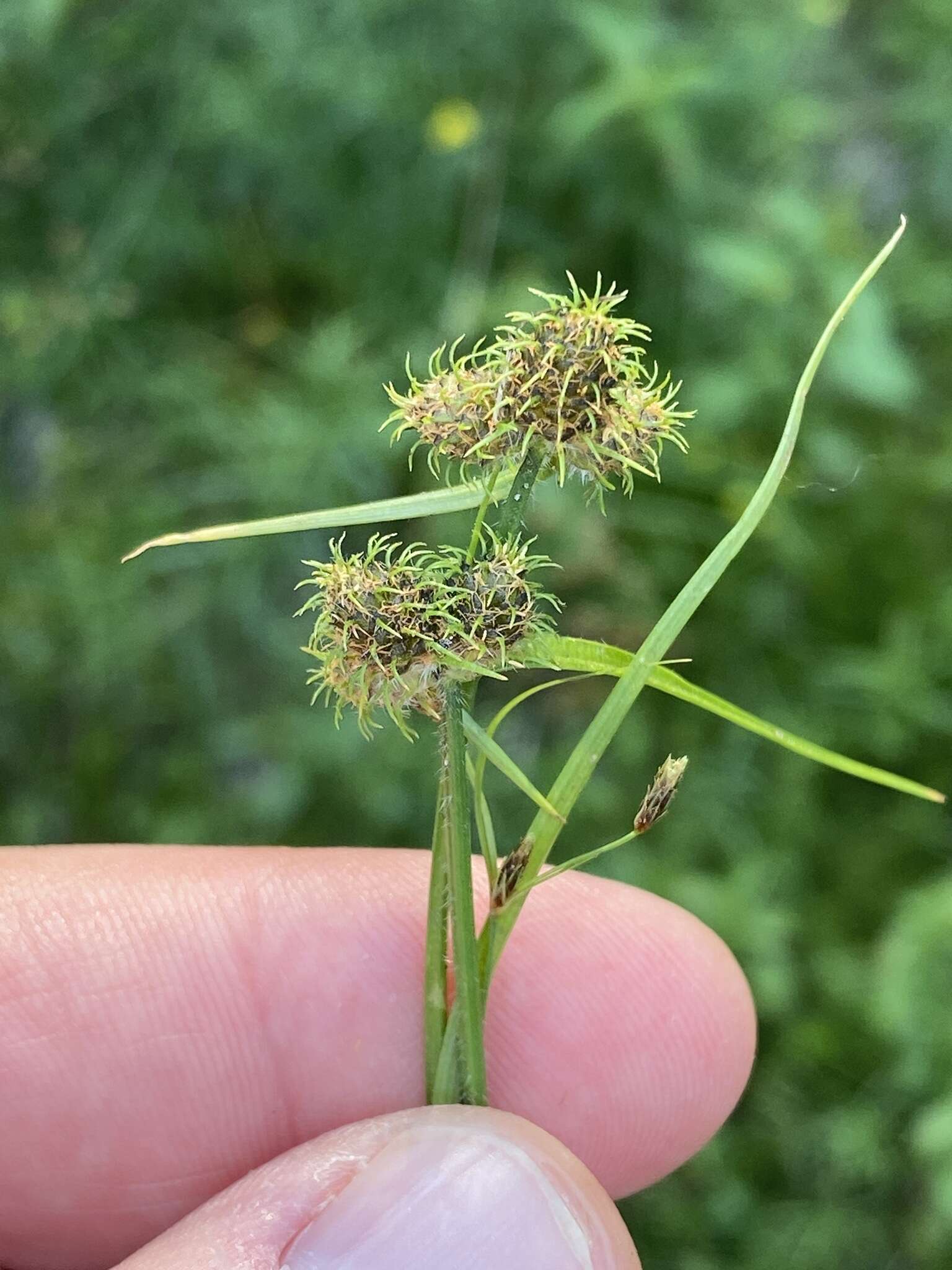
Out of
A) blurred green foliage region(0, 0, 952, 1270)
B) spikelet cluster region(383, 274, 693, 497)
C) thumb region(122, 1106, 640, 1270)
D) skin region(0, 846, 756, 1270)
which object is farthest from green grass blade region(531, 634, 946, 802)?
blurred green foliage region(0, 0, 952, 1270)

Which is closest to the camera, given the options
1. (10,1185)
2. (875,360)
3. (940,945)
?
(10,1185)

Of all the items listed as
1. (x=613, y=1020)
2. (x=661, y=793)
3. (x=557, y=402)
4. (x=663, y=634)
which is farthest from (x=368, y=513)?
(x=613, y=1020)

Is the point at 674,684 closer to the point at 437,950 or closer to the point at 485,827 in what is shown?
the point at 485,827

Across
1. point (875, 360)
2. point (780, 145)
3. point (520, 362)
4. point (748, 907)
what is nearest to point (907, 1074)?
point (748, 907)

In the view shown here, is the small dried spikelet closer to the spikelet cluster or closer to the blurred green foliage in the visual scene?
the spikelet cluster

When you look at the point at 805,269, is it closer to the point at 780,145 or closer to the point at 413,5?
the point at 780,145
